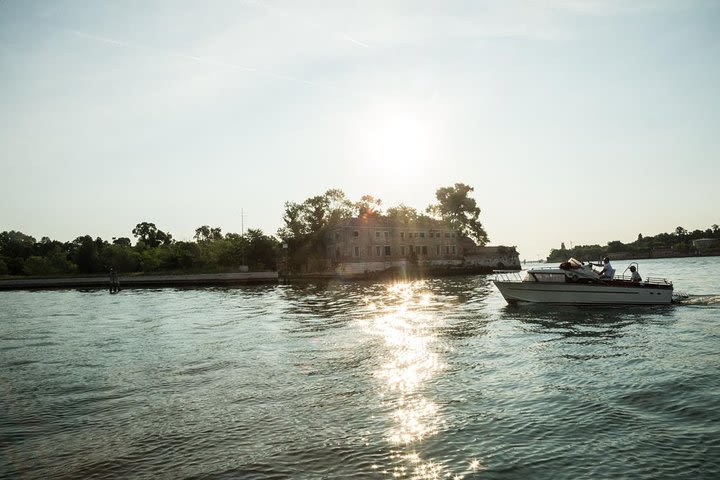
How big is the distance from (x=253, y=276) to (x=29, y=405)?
60065 millimetres

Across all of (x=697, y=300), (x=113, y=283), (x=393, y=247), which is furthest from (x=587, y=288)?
(x=393, y=247)

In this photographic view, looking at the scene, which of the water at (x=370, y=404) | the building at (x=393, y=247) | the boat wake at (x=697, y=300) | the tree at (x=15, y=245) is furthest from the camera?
the tree at (x=15, y=245)

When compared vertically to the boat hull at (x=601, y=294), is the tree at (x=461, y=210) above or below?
above

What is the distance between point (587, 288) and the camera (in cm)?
2389

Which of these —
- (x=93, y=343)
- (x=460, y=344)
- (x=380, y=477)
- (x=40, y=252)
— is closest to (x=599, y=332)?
(x=460, y=344)

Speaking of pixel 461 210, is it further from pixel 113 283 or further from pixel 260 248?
pixel 113 283

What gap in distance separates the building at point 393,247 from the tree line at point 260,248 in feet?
10.2

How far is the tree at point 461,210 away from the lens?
10531 cm

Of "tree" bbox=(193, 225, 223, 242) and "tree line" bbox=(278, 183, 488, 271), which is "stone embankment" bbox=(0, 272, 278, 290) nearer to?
"tree line" bbox=(278, 183, 488, 271)

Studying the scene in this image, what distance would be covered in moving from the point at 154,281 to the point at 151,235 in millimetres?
82762

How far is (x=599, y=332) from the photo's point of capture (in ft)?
55.3

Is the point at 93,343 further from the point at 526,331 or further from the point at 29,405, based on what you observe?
the point at 526,331

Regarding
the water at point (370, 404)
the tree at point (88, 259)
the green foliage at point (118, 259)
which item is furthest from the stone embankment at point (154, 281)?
the water at point (370, 404)

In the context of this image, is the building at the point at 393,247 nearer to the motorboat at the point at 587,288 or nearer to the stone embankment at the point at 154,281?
the stone embankment at the point at 154,281
